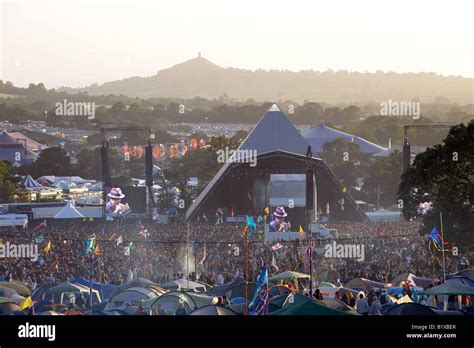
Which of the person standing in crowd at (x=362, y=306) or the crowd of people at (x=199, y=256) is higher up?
the person standing in crowd at (x=362, y=306)

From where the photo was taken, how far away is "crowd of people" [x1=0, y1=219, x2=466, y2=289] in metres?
17.2

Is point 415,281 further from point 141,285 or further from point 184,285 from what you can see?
point 141,285

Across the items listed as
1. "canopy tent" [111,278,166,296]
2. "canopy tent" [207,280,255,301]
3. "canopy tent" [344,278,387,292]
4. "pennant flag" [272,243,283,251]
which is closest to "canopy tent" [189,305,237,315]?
"canopy tent" [207,280,255,301]

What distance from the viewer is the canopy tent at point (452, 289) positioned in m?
10.2

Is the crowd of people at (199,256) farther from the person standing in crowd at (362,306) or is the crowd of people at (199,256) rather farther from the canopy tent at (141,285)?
the person standing in crowd at (362,306)

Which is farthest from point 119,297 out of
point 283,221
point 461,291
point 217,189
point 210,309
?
point 217,189

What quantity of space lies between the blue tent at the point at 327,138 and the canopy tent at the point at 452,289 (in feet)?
109

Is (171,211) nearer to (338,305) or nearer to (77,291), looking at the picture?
(77,291)

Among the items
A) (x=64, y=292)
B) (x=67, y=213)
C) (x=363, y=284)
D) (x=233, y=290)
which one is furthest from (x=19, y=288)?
(x=67, y=213)

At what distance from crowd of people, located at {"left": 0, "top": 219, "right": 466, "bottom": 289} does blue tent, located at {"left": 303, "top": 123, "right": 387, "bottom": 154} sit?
18346 mm

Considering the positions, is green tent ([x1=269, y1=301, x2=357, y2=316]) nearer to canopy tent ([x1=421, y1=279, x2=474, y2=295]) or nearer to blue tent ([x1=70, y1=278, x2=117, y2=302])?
canopy tent ([x1=421, y1=279, x2=474, y2=295])

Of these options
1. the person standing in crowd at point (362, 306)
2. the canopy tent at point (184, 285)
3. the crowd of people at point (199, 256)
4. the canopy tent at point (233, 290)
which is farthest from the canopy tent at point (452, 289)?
the canopy tent at point (184, 285)
